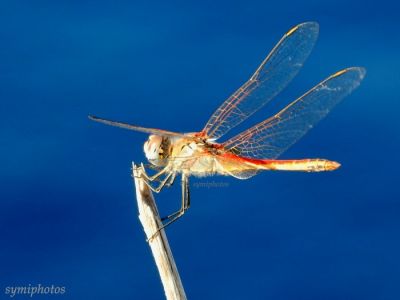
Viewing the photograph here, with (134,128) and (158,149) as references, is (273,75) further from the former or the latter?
(134,128)

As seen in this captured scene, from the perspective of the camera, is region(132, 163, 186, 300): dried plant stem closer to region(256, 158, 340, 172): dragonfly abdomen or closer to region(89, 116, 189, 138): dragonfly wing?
region(89, 116, 189, 138): dragonfly wing

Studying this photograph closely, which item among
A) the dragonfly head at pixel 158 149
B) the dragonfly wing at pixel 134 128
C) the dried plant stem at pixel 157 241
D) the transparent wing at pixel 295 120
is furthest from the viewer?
the dragonfly head at pixel 158 149

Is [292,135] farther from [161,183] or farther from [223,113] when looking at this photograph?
[161,183]

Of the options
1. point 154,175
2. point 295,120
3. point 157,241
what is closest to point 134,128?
point 154,175

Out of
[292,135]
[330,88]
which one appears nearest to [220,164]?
[292,135]

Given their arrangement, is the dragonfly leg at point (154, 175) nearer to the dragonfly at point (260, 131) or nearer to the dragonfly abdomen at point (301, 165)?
the dragonfly at point (260, 131)

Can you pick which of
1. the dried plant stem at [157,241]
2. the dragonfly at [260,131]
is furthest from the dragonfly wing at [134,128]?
the dried plant stem at [157,241]

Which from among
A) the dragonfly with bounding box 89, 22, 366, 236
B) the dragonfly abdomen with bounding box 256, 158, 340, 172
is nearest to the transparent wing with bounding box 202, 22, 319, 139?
the dragonfly with bounding box 89, 22, 366, 236
